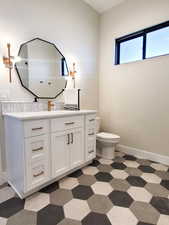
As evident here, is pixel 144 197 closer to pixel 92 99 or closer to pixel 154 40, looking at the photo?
pixel 92 99

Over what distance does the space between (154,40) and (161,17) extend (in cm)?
32

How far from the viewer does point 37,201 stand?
1466mm

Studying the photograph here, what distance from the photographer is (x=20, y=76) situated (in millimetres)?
1902

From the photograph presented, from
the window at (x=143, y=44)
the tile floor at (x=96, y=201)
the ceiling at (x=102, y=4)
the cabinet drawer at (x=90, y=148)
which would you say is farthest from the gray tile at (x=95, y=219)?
the ceiling at (x=102, y=4)

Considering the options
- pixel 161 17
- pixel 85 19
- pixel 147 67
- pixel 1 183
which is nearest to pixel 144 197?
pixel 1 183

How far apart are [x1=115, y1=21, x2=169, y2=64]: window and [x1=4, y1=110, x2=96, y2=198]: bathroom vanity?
156 centimetres

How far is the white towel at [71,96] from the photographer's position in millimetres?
2287

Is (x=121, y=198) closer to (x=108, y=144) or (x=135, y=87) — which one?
(x=108, y=144)

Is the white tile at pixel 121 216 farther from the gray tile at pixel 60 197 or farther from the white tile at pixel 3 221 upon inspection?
the white tile at pixel 3 221

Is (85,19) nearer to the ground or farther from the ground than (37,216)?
farther from the ground

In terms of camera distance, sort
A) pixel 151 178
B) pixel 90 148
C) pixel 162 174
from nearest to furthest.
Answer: pixel 151 178, pixel 162 174, pixel 90 148

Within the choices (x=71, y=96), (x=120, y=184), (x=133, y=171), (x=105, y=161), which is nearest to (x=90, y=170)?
(x=105, y=161)

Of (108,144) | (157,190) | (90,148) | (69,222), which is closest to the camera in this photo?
(69,222)

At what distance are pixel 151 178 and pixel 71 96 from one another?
1630 mm
